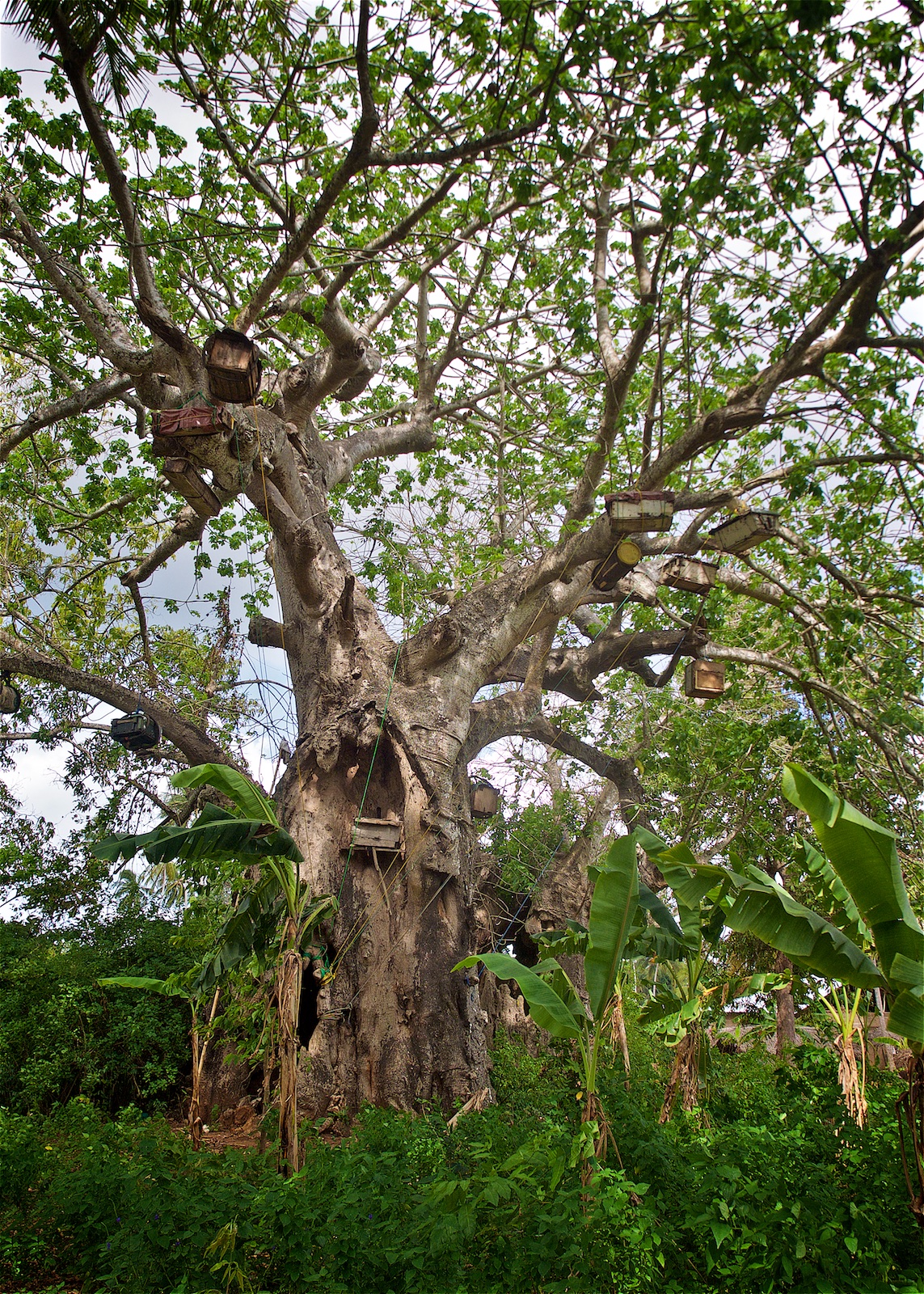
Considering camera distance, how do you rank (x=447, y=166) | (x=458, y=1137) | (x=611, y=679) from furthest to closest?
(x=611, y=679) < (x=447, y=166) < (x=458, y=1137)

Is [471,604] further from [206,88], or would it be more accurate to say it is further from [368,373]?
[206,88]

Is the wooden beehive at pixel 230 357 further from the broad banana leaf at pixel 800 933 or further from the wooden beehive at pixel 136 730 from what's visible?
the broad banana leaf at pixel 800 933

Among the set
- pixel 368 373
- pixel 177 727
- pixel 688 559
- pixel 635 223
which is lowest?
pixel 177 727

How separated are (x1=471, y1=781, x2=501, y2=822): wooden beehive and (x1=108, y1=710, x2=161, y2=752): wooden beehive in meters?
3.66

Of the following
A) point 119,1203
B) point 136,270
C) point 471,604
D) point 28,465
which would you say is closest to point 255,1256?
point 119,1203

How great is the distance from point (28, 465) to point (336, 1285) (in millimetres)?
9880

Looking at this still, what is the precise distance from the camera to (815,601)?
845cm

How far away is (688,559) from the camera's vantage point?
7.04 meters

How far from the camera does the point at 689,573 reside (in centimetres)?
704

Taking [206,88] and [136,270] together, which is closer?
[136,270]

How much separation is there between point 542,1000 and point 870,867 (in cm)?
160

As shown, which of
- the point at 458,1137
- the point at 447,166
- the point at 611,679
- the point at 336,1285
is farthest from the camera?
the point at 611,679

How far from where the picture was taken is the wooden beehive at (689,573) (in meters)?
7.04

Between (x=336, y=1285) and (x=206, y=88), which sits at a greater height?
(x=206, y=88)
